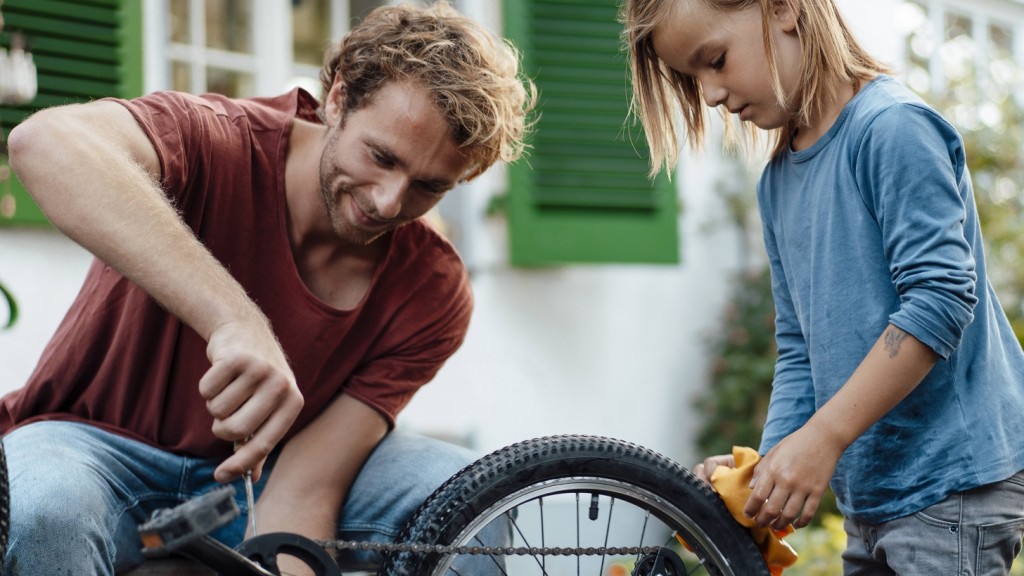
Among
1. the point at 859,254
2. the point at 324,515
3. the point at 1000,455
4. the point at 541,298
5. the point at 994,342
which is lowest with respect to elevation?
the point at 541,298

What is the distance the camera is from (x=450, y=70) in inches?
80.0

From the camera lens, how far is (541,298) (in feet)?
15.3

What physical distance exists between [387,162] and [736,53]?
23.6 inches

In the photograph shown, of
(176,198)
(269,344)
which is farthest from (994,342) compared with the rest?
(176,198)

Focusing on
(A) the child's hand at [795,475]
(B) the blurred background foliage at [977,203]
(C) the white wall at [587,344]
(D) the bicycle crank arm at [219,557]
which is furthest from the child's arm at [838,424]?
(C) the white wall at [587,344]

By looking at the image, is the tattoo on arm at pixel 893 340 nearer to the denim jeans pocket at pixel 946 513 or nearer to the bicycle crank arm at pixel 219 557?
the denim jeans pocket at pixel 946 513

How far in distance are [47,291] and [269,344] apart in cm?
252

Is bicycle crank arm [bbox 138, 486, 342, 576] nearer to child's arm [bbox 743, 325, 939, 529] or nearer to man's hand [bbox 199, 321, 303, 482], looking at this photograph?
man's hand [bbox 199, 321, 303, 482]

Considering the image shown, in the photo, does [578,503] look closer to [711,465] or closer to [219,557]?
[711,465]

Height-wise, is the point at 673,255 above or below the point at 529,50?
below

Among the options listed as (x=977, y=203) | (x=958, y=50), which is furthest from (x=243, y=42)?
(x=958, y=50)

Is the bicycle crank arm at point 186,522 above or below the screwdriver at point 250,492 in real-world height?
above

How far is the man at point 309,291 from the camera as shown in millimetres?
1905

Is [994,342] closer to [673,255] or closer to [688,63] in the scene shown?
[688,63]
